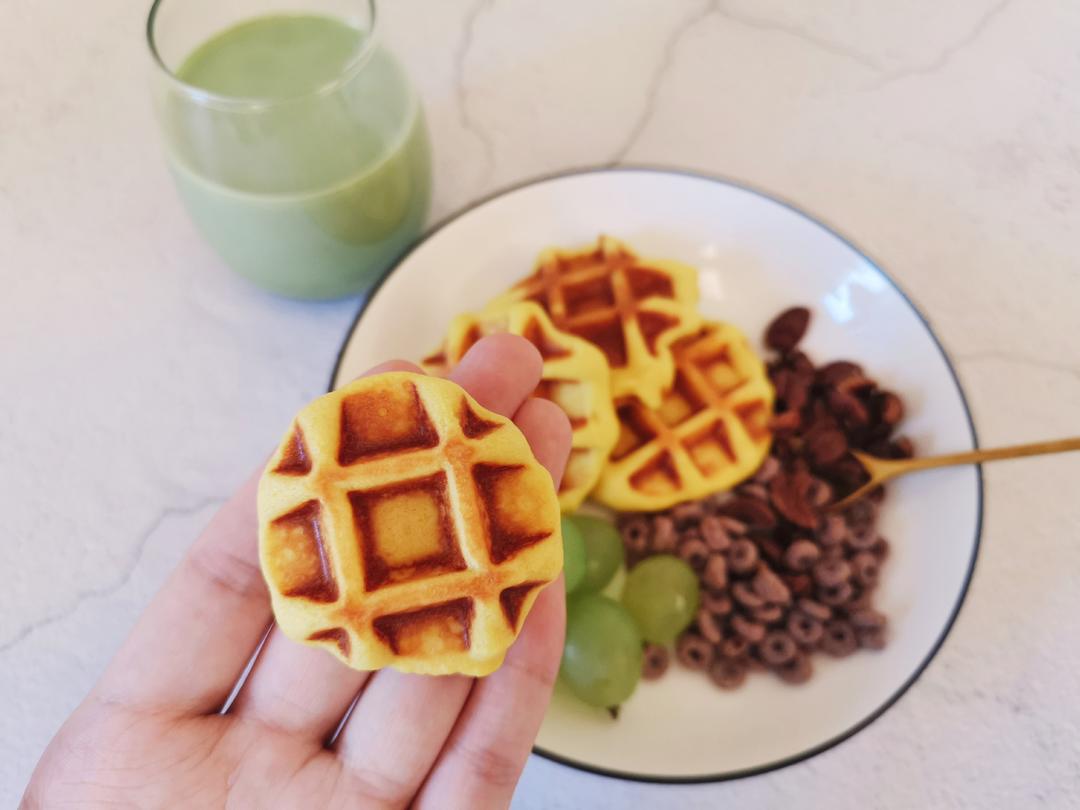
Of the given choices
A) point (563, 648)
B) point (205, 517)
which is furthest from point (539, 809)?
point (205, 517)

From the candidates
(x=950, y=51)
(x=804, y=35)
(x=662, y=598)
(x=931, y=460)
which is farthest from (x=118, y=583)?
(x=950, y=51)

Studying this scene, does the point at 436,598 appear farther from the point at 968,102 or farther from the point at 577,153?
the point at 968,102

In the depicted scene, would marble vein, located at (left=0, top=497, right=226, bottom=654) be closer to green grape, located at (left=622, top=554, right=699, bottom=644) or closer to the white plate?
the white plate

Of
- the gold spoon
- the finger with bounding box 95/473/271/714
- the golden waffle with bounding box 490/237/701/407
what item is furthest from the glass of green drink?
the gold spoon

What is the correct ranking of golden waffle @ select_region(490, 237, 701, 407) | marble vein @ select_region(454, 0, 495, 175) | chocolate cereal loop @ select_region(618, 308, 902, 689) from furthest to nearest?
marble vein @ select_region(454, 0, 495, 175), golden waffle @ select_region(490, 237, 701, 407), chocolate cereal loop @ select_region(618, 308, 902, 689)

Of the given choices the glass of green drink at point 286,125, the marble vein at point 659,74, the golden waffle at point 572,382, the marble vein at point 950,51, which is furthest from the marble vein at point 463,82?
the marble vein at point 950,51

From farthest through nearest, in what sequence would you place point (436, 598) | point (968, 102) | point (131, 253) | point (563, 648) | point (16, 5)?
point (16, 5) < point (968, 102) < point (131, 253) < point (563, 648) < point (436, 598)

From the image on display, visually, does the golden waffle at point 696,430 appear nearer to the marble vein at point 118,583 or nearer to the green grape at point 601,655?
the green grape at point 601,655
